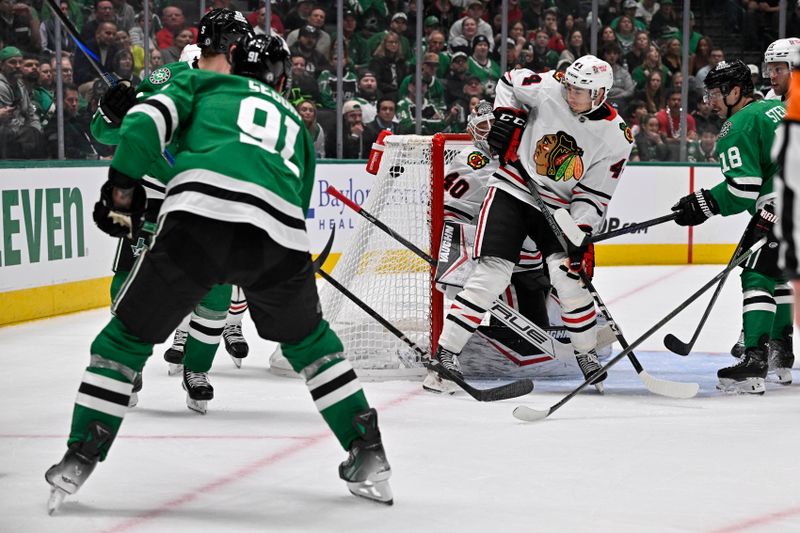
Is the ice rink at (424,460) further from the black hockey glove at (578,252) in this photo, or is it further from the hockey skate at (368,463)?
the black hockey glove at (578,252)

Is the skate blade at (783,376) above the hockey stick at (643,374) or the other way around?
the other way around

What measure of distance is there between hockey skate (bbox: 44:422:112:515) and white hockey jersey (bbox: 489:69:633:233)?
1.91m

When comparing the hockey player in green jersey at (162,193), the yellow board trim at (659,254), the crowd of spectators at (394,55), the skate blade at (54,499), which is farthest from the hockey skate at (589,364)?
the yellow board trim at (659,254)

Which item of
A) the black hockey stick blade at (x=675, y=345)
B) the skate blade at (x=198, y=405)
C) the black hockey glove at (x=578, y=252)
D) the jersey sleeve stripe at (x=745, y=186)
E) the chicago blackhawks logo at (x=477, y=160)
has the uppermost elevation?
the chicago blackhawks logo at (x=477, y=160)

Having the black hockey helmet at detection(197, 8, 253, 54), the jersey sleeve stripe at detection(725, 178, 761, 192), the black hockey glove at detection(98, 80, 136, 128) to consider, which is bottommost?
the jersey sleeve stripe at detection(725, 178, 761, 192)

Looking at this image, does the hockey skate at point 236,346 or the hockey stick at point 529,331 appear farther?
the hockey skate at point 236,346

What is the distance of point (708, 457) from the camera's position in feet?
9.66

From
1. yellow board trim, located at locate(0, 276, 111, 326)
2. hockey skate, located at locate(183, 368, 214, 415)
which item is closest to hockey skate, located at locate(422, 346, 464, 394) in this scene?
hockey skate, located at locate(183, 368, 214, 415)

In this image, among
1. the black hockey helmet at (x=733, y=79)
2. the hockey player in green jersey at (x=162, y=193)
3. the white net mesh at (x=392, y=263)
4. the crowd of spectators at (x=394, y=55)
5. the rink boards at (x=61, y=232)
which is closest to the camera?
the hockey player in green jersey at (x=162, y=193)

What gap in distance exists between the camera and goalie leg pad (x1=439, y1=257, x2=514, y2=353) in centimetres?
374

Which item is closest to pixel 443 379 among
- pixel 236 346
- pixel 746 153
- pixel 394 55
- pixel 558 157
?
pixel 558 157

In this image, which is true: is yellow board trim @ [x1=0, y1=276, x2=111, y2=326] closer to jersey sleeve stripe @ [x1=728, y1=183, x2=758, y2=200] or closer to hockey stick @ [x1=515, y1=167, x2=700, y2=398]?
hockey stick @ [x1=515, y1=167, x2=700, y2=398]

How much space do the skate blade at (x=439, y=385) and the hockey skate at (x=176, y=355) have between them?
2.98ft

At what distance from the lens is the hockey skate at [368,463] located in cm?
241
